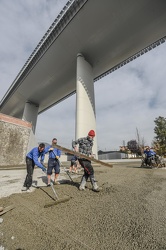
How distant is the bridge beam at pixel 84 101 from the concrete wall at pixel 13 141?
8.53 metres

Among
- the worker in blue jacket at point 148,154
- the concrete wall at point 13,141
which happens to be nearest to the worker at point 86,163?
the worker in blue jacket at point 148,154

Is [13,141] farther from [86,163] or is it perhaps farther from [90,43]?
[86,163]

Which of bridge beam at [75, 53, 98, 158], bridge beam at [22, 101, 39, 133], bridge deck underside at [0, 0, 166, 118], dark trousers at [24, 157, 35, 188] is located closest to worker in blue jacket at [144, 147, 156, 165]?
bridge beam at [75, 53, 98, 158]

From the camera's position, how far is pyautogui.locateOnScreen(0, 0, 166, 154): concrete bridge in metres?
13.5

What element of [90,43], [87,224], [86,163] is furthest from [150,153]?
[90,43]

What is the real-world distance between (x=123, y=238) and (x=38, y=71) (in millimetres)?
24692

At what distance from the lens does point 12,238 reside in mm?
1751

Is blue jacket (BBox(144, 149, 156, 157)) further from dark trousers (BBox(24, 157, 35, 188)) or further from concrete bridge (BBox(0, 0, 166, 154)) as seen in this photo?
dark trousers (BBox(24, 157, 35, 188))

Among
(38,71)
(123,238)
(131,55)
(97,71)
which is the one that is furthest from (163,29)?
(123,238)

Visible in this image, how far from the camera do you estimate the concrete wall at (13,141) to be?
1650cm

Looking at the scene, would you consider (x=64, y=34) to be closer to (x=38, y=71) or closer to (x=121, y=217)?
(x=38, y=71)

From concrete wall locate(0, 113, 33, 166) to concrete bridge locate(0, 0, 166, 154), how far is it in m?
8.69

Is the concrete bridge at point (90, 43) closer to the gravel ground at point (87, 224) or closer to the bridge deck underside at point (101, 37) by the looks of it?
the bridge deck underside at point (101, 37)

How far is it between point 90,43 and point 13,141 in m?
16.4
